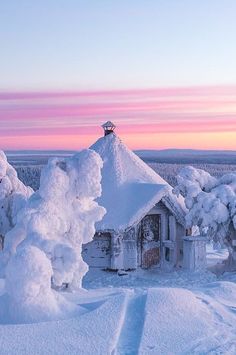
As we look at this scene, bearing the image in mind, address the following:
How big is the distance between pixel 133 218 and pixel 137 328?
1110cm

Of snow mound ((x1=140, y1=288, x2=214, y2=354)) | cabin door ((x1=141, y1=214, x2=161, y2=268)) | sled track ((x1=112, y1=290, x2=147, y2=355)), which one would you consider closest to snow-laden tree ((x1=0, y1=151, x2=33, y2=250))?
cabin door ((x1=141, y1=214, x2=161, y2=268))

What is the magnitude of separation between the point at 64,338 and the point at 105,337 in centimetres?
68

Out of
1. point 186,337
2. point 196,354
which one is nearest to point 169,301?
point 186,337

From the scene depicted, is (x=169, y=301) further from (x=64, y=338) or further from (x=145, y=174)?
(x=145, y=174)

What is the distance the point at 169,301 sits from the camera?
36.8ft

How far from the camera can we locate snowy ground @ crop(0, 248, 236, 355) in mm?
9508

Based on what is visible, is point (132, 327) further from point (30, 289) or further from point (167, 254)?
point (167, 254)

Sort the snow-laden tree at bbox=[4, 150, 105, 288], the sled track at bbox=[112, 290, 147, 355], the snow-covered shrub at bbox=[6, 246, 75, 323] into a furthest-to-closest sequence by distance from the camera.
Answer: the snow-laden tree at bbox=[4, 150, 105, 288] < the snow-covered shrub at bbox=[6, 246, 75, 323] < the sled track at bbox=[112, 290, 147, 355]

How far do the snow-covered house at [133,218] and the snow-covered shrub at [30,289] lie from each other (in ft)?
33.7

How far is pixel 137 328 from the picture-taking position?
10.3 m

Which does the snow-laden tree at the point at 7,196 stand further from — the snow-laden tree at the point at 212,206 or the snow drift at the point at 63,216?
the snow drift at the point at 63,216

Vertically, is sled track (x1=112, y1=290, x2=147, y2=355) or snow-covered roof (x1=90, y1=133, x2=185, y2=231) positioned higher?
snow-covered roof (x1=90, y1=133, x2=185, y2=231)

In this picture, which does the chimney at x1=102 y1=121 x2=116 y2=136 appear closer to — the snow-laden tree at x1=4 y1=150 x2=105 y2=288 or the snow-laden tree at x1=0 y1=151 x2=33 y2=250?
the snow-laden tree at x1=0 y1=151 x2=33 y2=250

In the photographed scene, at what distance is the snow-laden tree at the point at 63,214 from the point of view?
42.3 feet
